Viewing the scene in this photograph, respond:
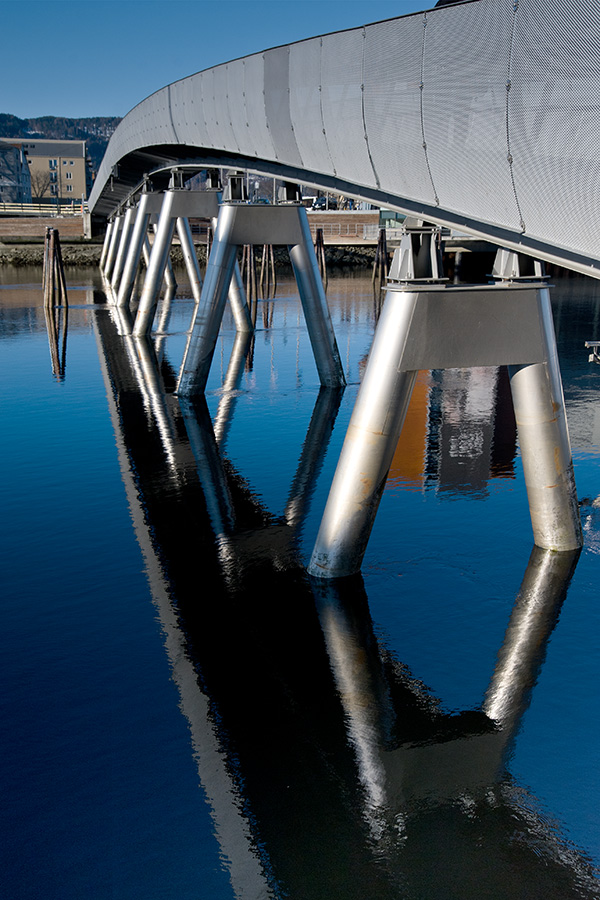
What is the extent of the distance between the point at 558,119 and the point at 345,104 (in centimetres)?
470

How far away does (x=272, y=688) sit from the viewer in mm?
8883

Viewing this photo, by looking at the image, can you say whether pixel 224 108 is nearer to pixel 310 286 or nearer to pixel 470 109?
pixel 310 286

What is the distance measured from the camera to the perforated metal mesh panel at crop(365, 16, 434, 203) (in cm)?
1028

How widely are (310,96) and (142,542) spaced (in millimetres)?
7592

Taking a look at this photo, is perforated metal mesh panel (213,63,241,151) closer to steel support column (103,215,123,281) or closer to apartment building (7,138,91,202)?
steel support column (103,215,123,281)

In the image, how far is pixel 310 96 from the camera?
13391 millimetres

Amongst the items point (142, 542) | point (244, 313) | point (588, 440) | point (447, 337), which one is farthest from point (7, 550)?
point (244, 313)

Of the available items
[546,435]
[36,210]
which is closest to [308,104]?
[546,435]

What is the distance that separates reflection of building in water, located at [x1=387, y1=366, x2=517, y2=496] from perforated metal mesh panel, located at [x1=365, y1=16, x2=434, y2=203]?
248 inches

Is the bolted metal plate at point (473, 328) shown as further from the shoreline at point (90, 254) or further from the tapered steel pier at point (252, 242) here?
the shoreline at point (90, 254)

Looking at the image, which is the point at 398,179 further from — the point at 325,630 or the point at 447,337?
the point at 325,630

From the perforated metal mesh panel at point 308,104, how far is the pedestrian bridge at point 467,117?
1.2 inches

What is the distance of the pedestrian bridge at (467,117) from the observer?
26.5 ft

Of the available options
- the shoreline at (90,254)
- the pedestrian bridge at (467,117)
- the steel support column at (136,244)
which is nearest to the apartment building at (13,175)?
the shoreline at (90,254)
